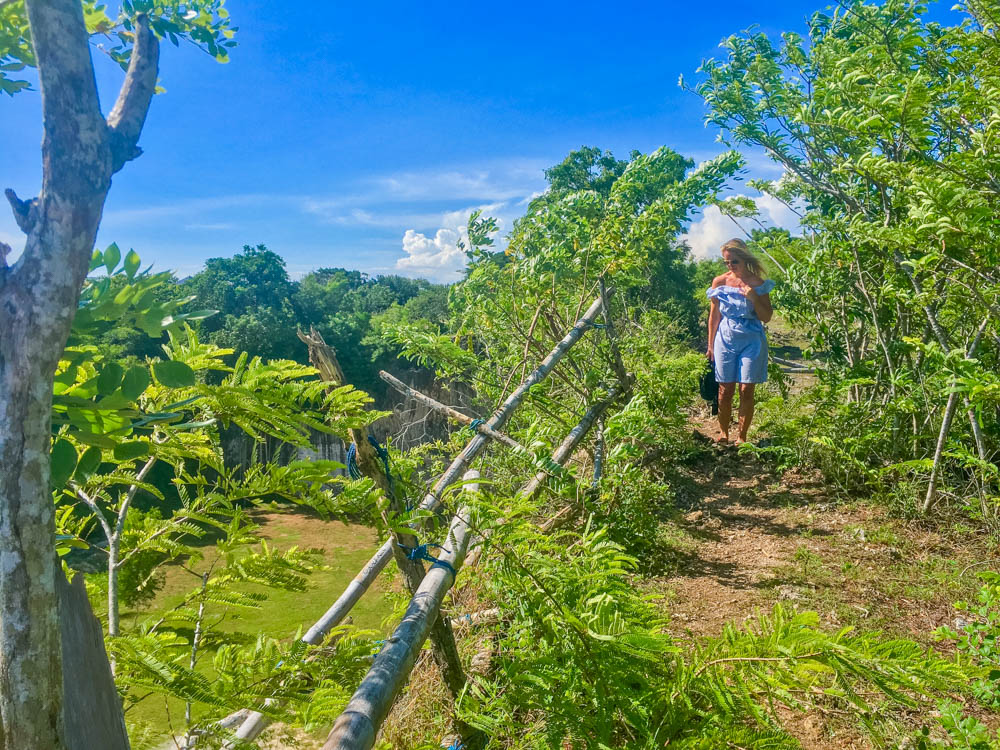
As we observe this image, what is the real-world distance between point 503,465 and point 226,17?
14.6 feet

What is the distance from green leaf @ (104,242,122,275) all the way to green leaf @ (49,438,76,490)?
0.84 ft

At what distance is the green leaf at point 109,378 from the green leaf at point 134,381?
0.01 m

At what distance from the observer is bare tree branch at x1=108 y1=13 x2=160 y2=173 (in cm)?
72

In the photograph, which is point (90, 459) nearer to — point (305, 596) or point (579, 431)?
point (579, 431)

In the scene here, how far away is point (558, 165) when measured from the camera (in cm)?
1884

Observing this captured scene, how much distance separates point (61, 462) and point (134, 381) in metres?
0.15

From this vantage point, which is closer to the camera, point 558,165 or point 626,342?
point 626,342

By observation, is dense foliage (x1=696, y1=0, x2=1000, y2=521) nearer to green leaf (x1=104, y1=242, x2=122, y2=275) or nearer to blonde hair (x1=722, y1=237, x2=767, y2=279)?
blonde hair (x1=722, y1=237, x2=767, y2=279)

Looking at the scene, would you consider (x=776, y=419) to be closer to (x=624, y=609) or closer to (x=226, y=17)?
(x=624, y=609)

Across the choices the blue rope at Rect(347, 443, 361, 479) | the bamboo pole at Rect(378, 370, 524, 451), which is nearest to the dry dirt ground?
the bamboo pole at Rect(378, 370, 524, 451)

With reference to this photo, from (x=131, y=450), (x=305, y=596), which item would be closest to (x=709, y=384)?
(x=131, y=450)

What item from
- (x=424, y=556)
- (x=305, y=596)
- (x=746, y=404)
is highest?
(x=746, y=404)

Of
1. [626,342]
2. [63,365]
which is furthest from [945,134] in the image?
[63,365]

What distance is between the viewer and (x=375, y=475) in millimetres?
1857
